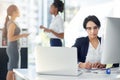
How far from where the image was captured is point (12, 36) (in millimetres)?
3971

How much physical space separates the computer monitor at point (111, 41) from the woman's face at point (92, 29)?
86cm

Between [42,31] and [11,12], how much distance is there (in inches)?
24.0

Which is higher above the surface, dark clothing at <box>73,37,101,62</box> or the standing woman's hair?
the standing woman's hair

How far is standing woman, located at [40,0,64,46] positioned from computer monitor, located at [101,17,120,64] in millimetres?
2233

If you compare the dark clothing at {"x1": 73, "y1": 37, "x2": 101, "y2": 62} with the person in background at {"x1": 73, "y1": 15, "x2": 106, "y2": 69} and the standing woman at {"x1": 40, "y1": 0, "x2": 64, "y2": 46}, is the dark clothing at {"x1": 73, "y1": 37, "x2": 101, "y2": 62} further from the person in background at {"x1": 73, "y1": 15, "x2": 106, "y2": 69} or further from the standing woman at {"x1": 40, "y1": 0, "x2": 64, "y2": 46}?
the standing woman at {"x1": 40, "y1": 0, "x2": 64, "y2": 46}

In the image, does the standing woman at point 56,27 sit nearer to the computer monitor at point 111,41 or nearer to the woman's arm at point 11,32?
the woman's arm at point 11,32

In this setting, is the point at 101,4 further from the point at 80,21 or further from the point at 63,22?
the point at 63,22

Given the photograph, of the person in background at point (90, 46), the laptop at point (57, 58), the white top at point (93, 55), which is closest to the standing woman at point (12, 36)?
the person in background at point (90, 46)

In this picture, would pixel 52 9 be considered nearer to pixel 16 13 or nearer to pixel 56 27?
pixel 56 27

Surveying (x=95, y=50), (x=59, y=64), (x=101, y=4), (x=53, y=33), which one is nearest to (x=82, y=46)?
(x=95, y=50)

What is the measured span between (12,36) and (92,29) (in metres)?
1.57

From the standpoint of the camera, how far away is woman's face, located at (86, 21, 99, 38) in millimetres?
2875

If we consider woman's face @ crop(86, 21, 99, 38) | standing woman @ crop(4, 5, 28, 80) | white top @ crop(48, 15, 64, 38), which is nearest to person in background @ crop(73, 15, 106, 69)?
woman's face @ crop(86, 21, 99, 38)

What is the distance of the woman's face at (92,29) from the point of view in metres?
2.88
